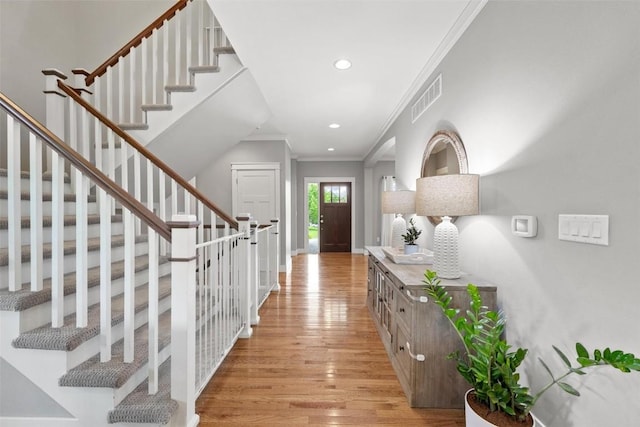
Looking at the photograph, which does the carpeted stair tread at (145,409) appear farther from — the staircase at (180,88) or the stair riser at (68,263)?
the staircase at (180,88)

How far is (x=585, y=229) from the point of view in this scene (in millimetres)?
1116

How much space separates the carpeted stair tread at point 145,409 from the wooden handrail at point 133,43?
2.93 m

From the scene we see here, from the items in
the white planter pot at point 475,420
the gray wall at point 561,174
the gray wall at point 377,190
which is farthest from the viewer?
the gray wall at point 377,190

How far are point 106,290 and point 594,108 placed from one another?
2.27m

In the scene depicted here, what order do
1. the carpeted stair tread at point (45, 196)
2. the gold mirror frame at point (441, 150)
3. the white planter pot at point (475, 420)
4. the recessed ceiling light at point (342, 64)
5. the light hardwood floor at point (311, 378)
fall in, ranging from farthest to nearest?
1. the recessed ceiling light at point (342, 64)
2. the gold mirror frame at point (441, 150)
3. the carpeted stair tread at point (45, 196)
4. the light hardwood floor at point (311, 378)
5. the white planter pot at point (475, 420)

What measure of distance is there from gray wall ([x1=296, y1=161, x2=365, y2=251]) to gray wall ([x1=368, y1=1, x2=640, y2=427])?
5774 millimetres

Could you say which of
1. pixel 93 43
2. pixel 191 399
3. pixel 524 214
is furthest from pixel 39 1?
pixel 524 214

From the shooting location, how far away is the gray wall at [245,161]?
5512 mm

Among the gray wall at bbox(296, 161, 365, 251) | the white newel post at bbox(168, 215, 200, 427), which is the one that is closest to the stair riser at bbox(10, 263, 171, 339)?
the white newel post at bbox(168, 215, 200, 427)

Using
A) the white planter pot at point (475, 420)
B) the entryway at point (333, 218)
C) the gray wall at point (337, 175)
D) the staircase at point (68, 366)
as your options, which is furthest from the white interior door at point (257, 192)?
the white planter pot at point (475, 420)

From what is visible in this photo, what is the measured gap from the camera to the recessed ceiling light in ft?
8.81

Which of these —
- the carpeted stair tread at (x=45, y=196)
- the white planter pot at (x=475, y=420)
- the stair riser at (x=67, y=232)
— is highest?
the carpeted stair tread at (x=45, y=196)

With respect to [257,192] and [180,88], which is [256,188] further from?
[180,88]

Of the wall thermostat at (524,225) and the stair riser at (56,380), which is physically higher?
the wall thermostat at (524,225)
